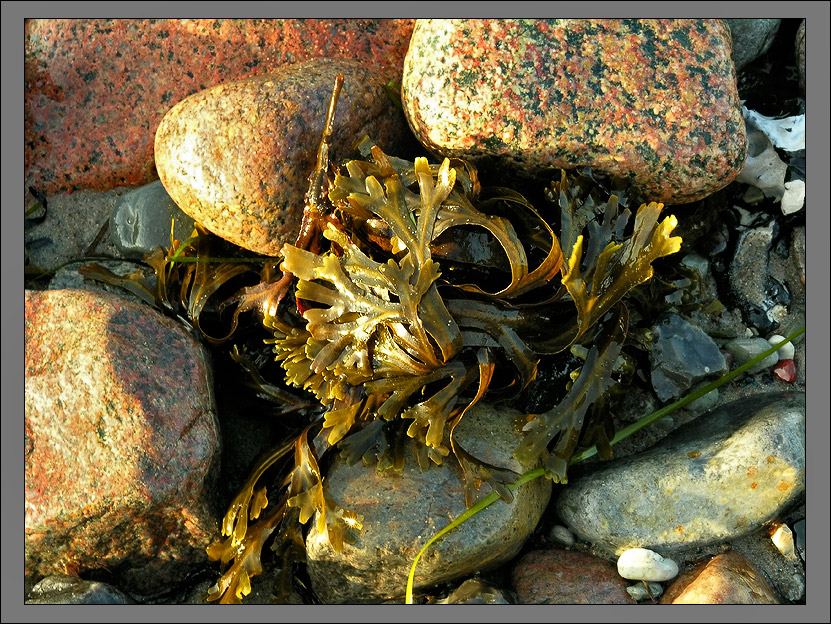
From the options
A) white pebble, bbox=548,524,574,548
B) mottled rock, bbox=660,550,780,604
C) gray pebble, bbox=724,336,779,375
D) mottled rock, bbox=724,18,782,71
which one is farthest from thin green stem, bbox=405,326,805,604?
mottled rock, bbox=724,18,782,71

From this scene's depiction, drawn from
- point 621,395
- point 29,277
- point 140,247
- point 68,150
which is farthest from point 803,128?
point 29,277

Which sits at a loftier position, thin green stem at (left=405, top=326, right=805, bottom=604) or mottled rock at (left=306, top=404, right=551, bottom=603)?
thin green stem at (left=405, top=326, right=805, bottom=604)

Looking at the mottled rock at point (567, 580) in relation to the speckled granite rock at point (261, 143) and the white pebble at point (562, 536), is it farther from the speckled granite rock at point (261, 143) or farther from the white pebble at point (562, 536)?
the speckled granite rock at point (261, 143)

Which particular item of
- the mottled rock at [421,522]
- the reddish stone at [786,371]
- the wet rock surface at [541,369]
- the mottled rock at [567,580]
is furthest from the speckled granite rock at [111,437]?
the reddish stone at [786,371]

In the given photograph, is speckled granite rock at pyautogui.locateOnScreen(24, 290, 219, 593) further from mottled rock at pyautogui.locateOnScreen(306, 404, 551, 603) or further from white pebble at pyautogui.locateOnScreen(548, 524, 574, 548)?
white pebble at pyautogui.locateOnScreen(548, 524, 574, 548)

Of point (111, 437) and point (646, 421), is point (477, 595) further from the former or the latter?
point (111, 437)

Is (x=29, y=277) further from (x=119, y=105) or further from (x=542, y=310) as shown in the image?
(x=542, y=310)

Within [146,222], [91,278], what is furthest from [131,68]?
[91,278]
